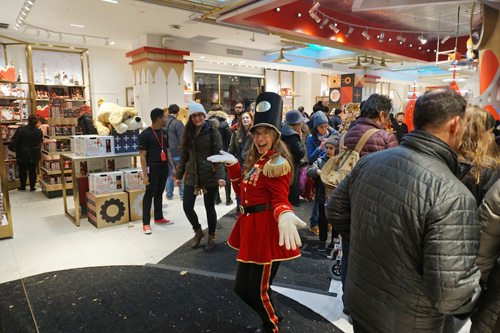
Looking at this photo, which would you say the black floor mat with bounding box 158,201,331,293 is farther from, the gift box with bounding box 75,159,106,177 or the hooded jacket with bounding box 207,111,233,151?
the gift box with bounding box 75,159,106,177

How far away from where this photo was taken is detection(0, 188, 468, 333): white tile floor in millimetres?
3005

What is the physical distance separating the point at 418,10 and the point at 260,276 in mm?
7256

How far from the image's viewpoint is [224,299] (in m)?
2.92

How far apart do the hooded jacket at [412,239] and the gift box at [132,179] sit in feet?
13.6

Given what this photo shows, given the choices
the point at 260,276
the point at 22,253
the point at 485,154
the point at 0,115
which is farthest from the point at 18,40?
the point at 485,154

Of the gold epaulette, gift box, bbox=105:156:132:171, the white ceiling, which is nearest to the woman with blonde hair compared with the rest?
the gold epaulette

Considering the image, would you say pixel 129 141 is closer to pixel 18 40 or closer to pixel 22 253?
pixel 22 253

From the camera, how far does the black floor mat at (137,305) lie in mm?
2572

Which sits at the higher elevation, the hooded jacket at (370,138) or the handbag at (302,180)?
the hooded jacket at (370,138)

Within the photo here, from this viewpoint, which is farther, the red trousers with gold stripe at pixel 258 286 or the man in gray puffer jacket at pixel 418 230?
the red trousers with gold stripe at pixel 258 286

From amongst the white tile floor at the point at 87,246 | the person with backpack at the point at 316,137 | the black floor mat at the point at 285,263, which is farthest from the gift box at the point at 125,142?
the person with backpack at the point at 316,137

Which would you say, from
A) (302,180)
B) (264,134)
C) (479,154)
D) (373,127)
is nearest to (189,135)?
(302,180)

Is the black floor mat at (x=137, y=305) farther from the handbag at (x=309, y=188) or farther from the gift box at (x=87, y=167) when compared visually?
the gift box at (x=87, y=167)

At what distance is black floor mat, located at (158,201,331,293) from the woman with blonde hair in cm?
159
